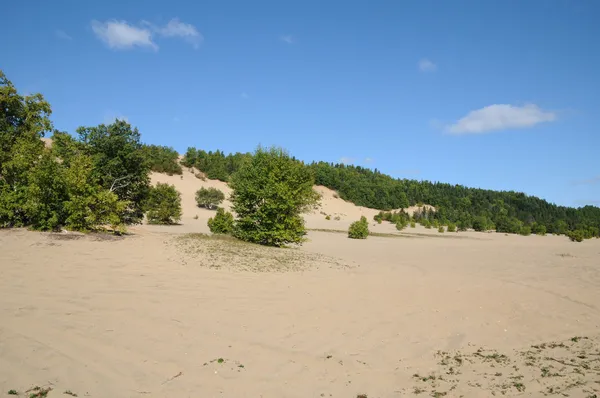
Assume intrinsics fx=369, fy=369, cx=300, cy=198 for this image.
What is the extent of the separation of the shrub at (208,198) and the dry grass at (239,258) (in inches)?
1731

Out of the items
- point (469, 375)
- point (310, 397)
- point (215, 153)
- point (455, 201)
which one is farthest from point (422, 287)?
point (455, 201)

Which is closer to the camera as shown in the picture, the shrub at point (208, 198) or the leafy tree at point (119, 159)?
the leafy tree at point (119, 159)

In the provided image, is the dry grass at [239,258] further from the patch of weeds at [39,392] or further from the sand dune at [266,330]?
the patch of weeds at [39,392]

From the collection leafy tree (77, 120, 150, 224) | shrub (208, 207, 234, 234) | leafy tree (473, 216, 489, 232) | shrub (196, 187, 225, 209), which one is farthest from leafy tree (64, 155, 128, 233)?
leafy tree (473, 216, 489, 232)

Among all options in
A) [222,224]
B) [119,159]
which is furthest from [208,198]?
[119,159]

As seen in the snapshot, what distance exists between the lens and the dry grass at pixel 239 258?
15648 millimetres

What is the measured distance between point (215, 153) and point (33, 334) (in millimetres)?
98318

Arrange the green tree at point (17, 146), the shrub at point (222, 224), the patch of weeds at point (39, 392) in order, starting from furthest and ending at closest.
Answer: the shrub at point (222, 224)
the green tree at point (17, 146)
the patch of weeds at point (39, 392)

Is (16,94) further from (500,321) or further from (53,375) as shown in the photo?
(500,321)

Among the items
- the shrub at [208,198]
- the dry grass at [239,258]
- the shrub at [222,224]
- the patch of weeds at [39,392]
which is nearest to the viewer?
the patch of weeds at [39,392]

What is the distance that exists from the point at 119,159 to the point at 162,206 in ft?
53.7

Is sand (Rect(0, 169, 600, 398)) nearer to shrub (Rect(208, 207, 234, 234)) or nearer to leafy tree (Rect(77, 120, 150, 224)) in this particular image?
leafy tree (Rect(77, 120, 150, 224))

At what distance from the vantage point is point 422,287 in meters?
14.7

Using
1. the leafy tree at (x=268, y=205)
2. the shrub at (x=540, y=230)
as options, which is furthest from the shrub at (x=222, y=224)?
the shrub at (x=540, y=230)
